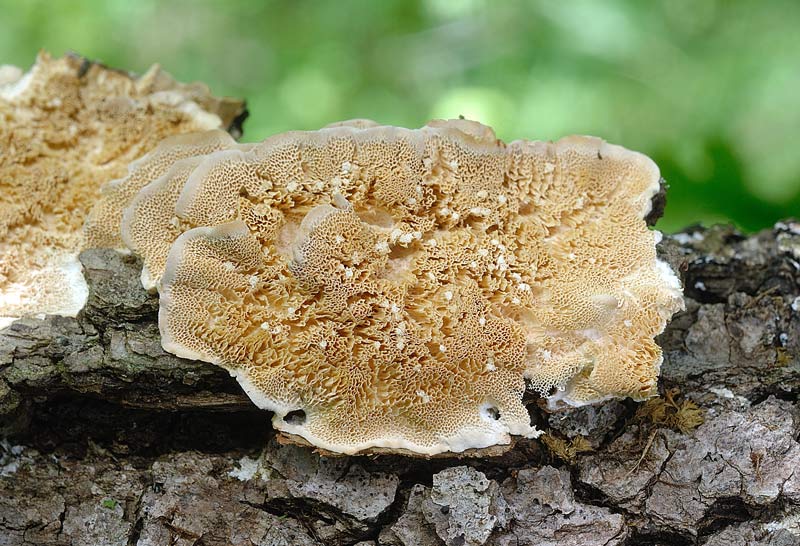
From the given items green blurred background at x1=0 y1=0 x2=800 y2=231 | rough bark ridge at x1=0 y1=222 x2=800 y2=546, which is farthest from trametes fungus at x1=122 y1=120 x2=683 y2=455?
green blurred background at x1=0 y1=0 x2=800 y2=231

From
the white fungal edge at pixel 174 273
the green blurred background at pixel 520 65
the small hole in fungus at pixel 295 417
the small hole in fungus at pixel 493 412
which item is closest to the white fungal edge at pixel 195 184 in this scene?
the white fungal edge at pixel 174 273

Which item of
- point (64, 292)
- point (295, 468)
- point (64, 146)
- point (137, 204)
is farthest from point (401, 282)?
point (64, 146)

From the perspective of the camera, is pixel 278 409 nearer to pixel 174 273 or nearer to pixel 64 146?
pixel 174 273

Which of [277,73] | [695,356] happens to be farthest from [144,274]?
[277,73]

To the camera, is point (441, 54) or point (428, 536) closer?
point (428, 536)

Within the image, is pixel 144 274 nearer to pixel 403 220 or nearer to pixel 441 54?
pixel 403 220
